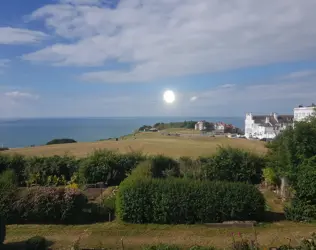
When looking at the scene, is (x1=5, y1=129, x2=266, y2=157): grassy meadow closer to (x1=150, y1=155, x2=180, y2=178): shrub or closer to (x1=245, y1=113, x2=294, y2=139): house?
(x1=150, y1=155, x2=180, y2=178): shrub

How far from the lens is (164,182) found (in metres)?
11.9

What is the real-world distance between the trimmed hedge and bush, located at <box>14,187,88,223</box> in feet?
5.75

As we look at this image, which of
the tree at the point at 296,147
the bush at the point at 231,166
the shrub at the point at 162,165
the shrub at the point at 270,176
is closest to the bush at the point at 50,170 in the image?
the shrub at the point at 162,165

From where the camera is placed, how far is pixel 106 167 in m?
18.4

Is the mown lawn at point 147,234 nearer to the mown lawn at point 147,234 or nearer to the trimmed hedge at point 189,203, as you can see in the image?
the mown lawn at point 147,234

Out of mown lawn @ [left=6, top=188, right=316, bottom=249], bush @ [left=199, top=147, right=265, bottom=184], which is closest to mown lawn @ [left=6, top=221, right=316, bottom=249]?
mown lawn @ [left=6, top=188, right=316, bottom=249]

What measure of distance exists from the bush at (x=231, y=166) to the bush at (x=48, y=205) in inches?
298

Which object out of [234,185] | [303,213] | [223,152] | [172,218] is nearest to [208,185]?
[234,185]

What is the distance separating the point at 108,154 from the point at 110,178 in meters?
1.66

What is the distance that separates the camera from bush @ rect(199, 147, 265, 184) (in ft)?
56.8

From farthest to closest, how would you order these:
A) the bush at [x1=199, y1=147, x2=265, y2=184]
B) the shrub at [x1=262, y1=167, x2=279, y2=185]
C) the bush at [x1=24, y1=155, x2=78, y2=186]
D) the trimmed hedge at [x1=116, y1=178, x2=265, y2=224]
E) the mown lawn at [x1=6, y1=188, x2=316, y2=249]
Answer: the bush at [x1=24, y1=155, x2=78, y2=186] → the bush at [x1=199, y1=147, x2=265, y2=184] → the shrub at [x1=262, y1=167, x2=279, y2=185] → the trimmed hedge at [x1=116, y1=178, x2=265, y2=224] → the mown lawn at [x1=6, y1=188, x2=316, y2=249]

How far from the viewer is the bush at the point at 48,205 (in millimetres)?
11609

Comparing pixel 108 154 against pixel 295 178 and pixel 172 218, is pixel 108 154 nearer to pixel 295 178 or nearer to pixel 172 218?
pixel 172 218

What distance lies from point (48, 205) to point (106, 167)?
271 inches
